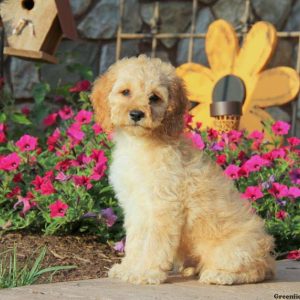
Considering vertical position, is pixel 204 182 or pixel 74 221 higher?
pixel 204 182

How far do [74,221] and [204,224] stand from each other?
1.38 meters

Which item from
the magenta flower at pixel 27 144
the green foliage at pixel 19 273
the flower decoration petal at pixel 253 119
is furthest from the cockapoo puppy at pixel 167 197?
the flower decoration petal at pixel 253 119

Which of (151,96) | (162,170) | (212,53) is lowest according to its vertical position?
(162,170)

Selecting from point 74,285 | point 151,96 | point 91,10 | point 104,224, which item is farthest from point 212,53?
point 74,285

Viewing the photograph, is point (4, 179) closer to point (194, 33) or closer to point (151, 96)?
point (151, 96)

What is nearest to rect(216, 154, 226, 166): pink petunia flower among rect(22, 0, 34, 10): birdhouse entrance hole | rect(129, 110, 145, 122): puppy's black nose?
rect(129, 110, 145, 122): puppy's black nose

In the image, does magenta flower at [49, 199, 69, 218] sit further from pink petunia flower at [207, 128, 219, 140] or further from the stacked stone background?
the stacked stone background

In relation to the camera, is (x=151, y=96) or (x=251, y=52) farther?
(x=251, y=52)

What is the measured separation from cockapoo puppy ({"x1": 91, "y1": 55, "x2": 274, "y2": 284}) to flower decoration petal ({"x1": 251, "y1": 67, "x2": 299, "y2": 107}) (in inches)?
129

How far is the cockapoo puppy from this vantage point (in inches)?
153

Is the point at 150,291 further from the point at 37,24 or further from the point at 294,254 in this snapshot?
the point at 37,24

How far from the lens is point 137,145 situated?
4094 mm

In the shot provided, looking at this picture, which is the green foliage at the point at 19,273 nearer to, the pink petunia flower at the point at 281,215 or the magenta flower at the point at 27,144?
the magenta flower at the point at 27,144

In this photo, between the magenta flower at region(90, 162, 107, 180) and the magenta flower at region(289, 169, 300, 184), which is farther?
the magenta flower at region(289, 169, 300, 184)
